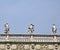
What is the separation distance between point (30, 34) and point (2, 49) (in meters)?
4.00

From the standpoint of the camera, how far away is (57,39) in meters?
57.1

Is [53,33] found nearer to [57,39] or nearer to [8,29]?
[57,39]

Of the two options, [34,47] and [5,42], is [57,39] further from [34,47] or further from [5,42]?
[5,42]

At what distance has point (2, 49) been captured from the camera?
56.9m

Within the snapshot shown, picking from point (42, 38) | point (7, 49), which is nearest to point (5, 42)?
point (7, 49)

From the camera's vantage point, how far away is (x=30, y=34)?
5684 cm

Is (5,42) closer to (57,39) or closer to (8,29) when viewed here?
(8,29)

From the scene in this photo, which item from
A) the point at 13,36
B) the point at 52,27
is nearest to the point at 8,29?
the point at 13,36

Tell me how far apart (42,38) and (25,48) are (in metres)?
2.49

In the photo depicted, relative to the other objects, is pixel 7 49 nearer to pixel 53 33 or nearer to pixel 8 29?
pixel 8 29

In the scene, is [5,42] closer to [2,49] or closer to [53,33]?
[2,49]

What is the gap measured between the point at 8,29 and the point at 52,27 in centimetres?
556

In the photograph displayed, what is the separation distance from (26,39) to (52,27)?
11.9 ft

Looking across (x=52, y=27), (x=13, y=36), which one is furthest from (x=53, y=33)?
(x=13, y=36)
